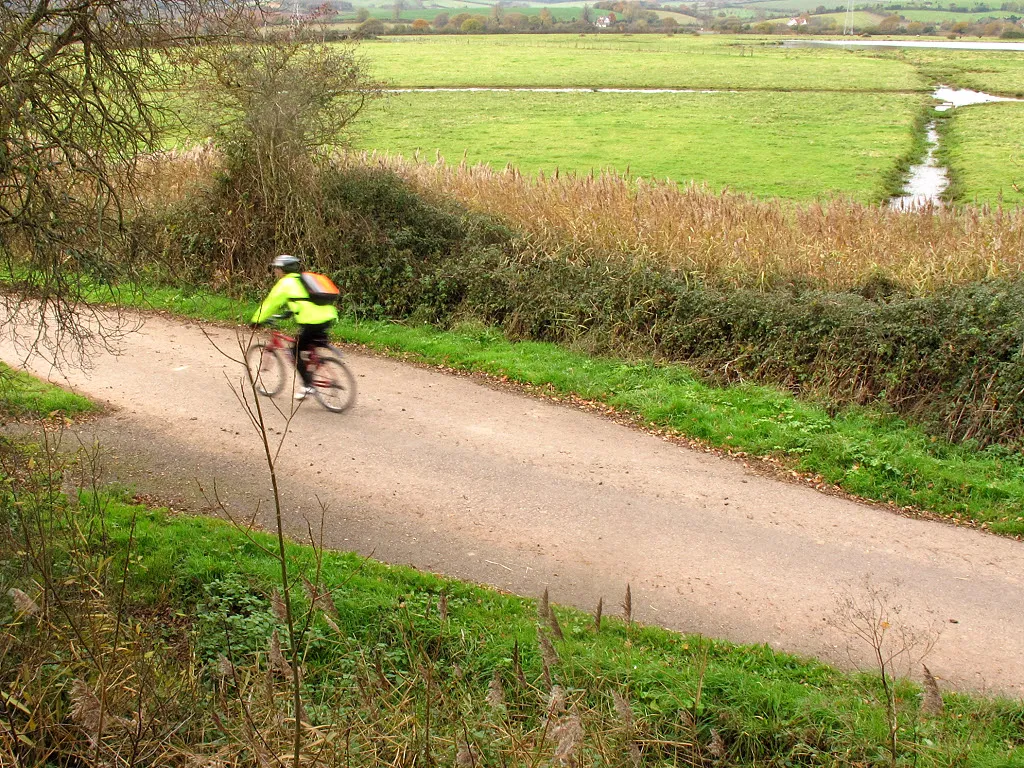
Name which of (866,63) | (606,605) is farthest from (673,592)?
(866,63)

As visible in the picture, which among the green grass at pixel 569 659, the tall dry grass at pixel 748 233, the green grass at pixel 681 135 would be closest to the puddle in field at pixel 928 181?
the green grass at pixel 681 135

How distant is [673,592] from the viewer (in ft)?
25.7

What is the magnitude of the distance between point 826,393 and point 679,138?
3055 cm

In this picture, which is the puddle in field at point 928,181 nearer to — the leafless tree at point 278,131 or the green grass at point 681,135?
the green grass at point 681,135

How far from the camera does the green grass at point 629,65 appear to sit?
64125 millimetres

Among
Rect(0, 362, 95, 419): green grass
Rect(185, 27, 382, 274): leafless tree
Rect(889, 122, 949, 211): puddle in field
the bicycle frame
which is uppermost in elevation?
Rect(185, 27, 382, 274): leafless tree

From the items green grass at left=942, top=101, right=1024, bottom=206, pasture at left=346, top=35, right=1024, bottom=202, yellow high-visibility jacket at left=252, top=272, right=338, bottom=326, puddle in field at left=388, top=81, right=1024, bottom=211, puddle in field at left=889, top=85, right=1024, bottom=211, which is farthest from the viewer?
pasture at left=346, top=35, right=1024, bottom=202

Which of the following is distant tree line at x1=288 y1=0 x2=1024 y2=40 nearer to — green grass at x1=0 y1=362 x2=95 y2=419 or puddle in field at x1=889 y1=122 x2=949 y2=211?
puddle in field at x1=889 y1=122 x2=949 y2=211

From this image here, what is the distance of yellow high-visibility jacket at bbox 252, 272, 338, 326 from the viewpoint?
35.6 ft

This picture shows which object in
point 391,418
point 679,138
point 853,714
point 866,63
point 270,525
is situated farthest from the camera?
point 866,63

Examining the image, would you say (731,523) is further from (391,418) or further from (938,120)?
(938,120)

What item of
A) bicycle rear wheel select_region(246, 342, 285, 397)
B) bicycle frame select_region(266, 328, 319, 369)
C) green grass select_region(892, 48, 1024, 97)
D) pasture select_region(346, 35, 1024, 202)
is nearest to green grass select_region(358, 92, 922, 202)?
pasture select_region(346, 35, 1024, 202)

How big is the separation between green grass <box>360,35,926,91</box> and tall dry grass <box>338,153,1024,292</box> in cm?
4542

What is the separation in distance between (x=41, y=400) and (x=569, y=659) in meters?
7.96
